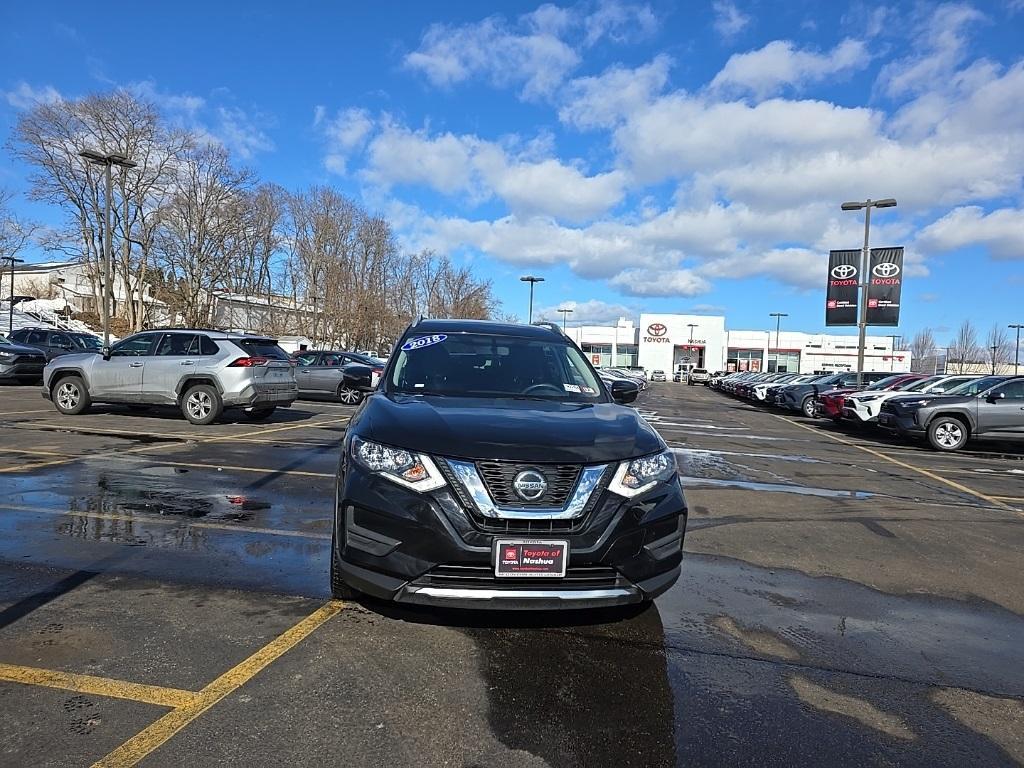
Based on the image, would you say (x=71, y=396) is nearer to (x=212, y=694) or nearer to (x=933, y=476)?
(x=212, y=694)

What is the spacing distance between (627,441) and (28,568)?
4.00 metres

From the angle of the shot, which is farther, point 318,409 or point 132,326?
point 132,326

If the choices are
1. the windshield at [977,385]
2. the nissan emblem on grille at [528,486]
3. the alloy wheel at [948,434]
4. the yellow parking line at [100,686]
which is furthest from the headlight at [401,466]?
the windshield at [977,385]

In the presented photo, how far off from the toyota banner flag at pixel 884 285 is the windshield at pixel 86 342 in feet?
99.4

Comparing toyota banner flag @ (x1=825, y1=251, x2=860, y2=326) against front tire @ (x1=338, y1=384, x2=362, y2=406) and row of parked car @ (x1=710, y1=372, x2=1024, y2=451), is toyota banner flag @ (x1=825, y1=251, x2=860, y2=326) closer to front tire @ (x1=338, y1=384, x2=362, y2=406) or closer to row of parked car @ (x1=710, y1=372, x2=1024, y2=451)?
row of parked car @ (x1=710, y1=372, x2=1024, y2=451)

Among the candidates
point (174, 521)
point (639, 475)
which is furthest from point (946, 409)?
point (174, 521)

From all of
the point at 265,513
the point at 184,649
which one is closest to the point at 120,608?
the point at 184,649

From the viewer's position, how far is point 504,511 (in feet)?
10.3

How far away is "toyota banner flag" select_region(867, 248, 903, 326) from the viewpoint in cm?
2677

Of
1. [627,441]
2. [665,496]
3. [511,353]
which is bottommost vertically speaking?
[665,496]

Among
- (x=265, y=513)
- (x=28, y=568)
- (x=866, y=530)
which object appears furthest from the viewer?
(x=866, y=530)

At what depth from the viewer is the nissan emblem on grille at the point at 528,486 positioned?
125 inches

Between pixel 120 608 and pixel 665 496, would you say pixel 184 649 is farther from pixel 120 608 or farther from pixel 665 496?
pixel 665 496

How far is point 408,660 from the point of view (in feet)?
10.9
